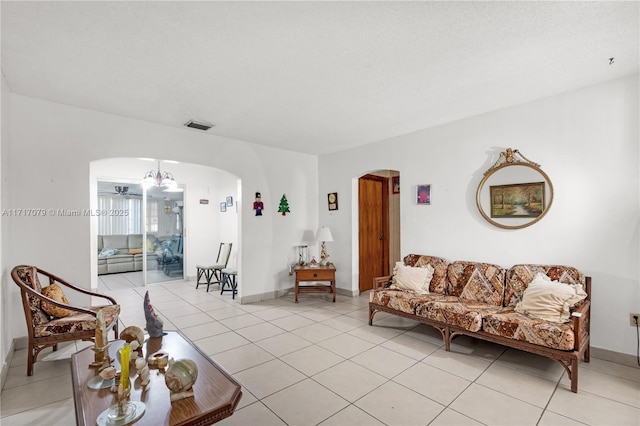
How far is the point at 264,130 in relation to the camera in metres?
4.52

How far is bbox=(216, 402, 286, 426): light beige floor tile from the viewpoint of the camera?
82.4 inches

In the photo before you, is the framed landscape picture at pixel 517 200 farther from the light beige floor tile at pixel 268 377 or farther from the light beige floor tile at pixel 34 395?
the light beige floor tile at pixel 34 395

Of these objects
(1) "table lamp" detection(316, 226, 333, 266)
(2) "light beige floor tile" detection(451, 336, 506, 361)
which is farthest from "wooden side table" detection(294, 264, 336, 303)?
(2) "light beige floor tile" detection(451, 336, 506, 361)

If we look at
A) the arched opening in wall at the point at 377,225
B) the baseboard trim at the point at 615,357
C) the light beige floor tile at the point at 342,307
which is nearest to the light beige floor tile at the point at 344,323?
the light beige floor tile at the point at 342,307

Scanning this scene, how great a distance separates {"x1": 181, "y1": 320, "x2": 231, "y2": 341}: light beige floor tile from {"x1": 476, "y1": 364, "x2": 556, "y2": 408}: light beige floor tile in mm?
2884

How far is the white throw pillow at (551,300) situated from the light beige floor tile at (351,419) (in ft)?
6.21

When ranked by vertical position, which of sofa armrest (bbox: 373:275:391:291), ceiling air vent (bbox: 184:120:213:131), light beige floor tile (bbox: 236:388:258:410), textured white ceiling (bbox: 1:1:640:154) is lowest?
light beige floor tile (bbox: 236:388:258:410)

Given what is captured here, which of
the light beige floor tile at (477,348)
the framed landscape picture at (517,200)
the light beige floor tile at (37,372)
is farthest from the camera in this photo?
the framed landscape picture at (517,200)

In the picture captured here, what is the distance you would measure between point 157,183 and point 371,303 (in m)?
4.30

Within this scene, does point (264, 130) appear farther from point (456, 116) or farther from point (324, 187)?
point (456, 116)

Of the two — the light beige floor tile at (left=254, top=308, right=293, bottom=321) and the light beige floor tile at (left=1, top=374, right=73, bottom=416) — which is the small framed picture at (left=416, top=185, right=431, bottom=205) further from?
the light beige floor tile at (left=1, top=374, right=73, bottom=416)

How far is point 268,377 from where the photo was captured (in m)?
2.70

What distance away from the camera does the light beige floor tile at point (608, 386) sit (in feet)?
7.77

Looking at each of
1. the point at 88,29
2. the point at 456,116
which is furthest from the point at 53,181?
the point at 456,116
